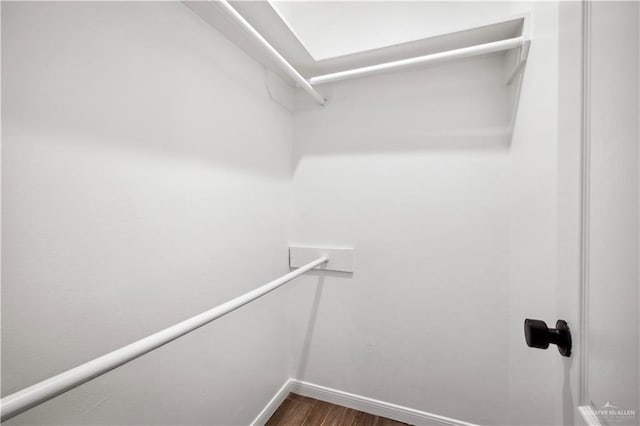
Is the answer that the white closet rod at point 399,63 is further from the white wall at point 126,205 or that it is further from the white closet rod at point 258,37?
the white wall at point 126,205

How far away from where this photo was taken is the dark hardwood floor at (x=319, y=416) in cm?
130

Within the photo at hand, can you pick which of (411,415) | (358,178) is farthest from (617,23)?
(411,415)

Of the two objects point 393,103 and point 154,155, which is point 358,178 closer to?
point 393,103

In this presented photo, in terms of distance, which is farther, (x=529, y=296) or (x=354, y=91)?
(x=354, y=91)

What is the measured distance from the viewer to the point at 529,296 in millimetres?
933

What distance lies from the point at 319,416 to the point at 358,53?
1924 millimetres

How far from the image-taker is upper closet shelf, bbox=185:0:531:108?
0.91 metres

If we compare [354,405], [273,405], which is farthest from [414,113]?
[273,405]

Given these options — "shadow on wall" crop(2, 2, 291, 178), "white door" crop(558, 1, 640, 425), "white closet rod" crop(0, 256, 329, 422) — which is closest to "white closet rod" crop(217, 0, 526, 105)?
"shadow on wall" crop(2, 2, 291, 178)

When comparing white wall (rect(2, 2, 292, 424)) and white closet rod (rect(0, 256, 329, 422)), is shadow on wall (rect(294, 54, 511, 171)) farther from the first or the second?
white closet rod (rect(0, 256, 329, 422))

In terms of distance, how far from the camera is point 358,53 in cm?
117

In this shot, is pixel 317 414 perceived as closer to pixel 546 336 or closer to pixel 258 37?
pixel 546 336

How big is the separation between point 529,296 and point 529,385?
0.34 m

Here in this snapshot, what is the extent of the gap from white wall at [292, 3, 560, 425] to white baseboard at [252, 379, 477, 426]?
4 cm
